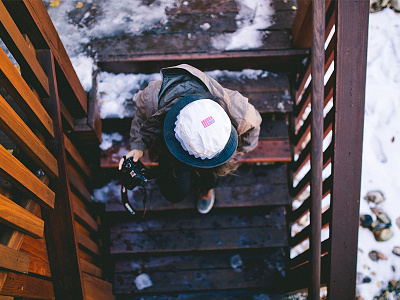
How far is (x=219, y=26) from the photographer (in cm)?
267

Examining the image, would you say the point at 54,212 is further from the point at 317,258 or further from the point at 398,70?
the point at 398,70

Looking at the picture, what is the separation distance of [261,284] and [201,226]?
778 mm

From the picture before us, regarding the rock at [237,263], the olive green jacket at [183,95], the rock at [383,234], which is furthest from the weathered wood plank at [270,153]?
the rock at [383,234]

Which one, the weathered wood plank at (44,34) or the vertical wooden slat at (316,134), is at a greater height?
the weathered wood plank at (44,34)

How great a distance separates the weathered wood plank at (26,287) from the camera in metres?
1.41

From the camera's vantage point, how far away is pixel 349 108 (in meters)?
1.78

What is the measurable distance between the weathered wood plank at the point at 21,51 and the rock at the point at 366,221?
2.92m

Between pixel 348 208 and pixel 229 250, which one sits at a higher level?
pixel 348 208

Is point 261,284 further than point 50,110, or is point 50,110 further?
point 261,284

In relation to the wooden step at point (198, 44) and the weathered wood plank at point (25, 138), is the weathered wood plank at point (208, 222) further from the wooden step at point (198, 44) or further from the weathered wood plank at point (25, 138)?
the wooden step at point (198, 44)

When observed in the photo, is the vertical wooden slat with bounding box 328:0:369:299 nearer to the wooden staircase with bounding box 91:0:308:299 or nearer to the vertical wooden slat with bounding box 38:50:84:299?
the wooden staircase with bounding box 91:0:308:299

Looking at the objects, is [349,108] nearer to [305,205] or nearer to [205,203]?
[305,205]

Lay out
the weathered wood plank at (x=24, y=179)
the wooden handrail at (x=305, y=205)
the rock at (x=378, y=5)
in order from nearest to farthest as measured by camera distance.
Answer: the weathered wood plank at (x=24, y=179) → the wooden handrail at (x=305, y=205) → the rock at (x=378, y=5)

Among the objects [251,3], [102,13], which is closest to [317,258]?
[251,3]
